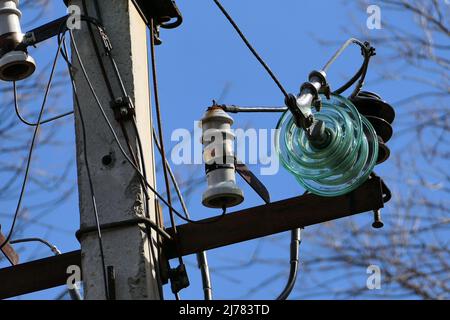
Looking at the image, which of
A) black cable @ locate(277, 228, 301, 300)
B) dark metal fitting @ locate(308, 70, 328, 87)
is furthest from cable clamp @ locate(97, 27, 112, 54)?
black cable @ locate(277, 228, 301, 300)

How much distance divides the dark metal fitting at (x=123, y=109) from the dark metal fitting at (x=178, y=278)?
0.82m

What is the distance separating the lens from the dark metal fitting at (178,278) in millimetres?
6070

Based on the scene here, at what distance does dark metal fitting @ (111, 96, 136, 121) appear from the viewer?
6172mm

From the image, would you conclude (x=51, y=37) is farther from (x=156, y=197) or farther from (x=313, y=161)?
(x=313, y=161)

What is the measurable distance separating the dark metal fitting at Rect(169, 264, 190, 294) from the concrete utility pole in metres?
0.16

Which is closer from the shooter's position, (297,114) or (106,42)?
(297,114)

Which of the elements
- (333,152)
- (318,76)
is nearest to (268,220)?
(333,152)

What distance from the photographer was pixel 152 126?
6.53 metres

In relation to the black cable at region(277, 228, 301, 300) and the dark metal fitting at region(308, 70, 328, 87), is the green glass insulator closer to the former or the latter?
the dark metal fitting at region(308, 70, 328, 87)

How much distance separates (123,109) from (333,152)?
1117mm

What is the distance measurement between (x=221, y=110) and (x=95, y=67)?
0.72 meters

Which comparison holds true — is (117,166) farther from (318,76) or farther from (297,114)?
(318,76)

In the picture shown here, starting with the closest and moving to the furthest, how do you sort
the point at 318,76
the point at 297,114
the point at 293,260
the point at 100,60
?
the point at 297,114 < the point at 318,76 < the point at 100,60 < the point at 293,260

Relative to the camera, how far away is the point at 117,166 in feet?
20.0
